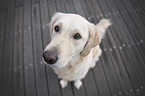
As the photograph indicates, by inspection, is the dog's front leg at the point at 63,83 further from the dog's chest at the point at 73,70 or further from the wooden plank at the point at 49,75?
the dog's chest at the point at 73,70

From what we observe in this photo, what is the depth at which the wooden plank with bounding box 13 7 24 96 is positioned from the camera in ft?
6.26

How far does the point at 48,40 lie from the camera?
2275 mm

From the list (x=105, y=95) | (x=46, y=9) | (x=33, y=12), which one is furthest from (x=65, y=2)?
(x=105, y=95)

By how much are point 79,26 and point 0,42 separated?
2.29 meters

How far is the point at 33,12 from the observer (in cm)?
262

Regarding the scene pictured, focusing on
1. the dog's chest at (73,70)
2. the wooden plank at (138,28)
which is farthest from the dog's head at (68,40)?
the wooden plank at (138,28)

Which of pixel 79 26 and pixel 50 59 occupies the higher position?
pixel 79 26

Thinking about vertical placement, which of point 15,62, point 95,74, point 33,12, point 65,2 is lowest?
point 95,74

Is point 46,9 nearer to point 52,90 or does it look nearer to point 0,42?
point 0,42

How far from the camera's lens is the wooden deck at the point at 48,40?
1.89 metres

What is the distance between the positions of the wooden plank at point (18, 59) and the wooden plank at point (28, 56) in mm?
97

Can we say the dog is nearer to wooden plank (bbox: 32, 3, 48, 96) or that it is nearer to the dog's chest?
the dog's chest

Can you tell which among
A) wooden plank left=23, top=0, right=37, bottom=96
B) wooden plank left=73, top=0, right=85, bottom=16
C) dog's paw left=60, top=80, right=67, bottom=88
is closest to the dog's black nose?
dog's paw left=60, top=80, right=67, bottom=88

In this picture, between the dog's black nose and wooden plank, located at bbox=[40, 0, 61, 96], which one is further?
wooden plank, located at bbox=[40, 0, 61, 96]
